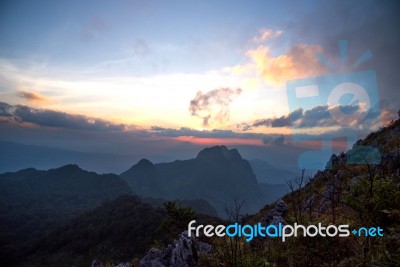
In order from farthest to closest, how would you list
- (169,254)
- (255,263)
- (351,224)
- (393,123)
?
(393,123)
(169,254)
(351,224)
(255,263)

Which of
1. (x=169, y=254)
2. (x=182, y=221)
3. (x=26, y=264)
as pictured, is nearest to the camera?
(x=169, y=254)

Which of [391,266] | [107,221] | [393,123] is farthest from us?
[107,221]

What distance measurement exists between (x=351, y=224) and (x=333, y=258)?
5.12 feet

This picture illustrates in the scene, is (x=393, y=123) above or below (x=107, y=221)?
above

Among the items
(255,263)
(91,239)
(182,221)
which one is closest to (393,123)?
(182,221)

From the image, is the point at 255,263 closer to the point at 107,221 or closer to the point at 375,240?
the point at 375,240

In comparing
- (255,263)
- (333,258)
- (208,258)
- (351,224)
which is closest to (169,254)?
(208,258)

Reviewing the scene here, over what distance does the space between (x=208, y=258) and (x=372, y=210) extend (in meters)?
4.29

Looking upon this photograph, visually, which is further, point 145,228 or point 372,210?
point 145,228

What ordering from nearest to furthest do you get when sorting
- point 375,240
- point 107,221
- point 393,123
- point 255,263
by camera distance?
point 375,240
point 255,263
point 393,123
point 107,221

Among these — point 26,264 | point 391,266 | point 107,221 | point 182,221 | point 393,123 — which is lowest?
point 26,264

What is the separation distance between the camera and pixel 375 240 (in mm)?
6129

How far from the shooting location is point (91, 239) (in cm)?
16375

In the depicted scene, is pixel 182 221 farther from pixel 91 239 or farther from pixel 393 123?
pixel 91 239
